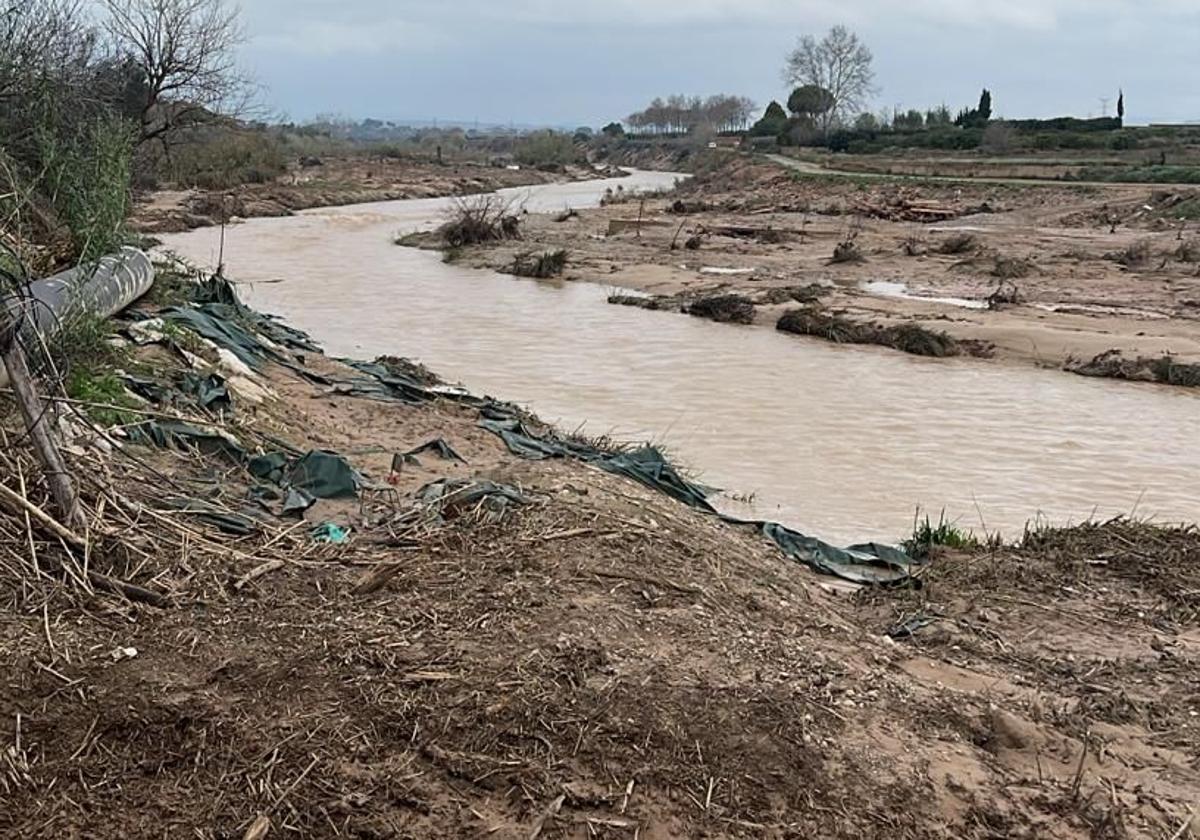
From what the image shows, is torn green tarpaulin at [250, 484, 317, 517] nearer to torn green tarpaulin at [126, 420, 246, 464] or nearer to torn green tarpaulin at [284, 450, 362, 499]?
torn green tarpaulin at [284, 450, 362, 499]

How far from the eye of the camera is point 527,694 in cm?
384

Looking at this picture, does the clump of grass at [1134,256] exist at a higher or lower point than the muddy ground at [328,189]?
lower

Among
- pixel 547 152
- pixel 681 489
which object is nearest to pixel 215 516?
pixel 681 489

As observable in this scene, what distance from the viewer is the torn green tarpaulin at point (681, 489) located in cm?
723

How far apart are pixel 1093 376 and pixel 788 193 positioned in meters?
31.5

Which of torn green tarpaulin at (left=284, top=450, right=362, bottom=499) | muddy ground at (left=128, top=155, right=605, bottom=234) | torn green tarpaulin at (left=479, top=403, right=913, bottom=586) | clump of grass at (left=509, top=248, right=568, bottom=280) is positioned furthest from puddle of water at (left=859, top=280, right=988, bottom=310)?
torn green tarpaulin at (left=284, top=450, right=362, bottom=499)

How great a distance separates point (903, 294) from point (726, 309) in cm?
437

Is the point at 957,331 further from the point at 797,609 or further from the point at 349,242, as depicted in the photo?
the point at 349,242

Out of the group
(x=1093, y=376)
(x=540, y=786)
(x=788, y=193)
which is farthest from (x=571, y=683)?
(x=788, y=193)

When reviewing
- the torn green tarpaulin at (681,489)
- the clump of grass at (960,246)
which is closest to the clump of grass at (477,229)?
the clump of grass at (960,246)

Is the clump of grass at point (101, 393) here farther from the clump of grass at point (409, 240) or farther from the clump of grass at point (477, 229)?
the clump of grass at point (409, 240)

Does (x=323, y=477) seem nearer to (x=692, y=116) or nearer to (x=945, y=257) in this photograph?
(x=945, y=257)

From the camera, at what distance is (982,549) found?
7.46 metres

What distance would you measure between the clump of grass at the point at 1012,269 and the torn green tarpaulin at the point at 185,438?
19.5 metres
